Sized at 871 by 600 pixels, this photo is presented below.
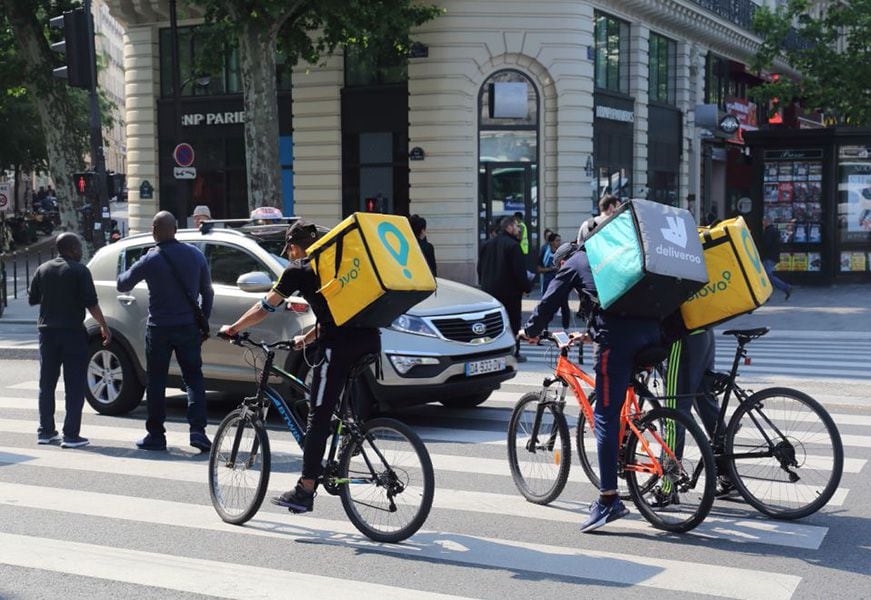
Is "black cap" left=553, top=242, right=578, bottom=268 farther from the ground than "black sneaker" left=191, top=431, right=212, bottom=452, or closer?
farther from the ground

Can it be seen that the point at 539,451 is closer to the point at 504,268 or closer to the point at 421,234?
the point at 504,268

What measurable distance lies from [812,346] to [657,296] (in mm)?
11261

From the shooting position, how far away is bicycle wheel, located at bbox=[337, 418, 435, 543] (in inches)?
253

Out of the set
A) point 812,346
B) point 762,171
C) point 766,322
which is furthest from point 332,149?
point 812,346

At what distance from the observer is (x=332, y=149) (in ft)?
95.6

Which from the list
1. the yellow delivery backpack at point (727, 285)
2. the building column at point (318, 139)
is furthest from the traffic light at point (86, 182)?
the yellow delivery backpack at point (727, 285)

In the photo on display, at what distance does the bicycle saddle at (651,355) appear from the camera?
6555 millimetres

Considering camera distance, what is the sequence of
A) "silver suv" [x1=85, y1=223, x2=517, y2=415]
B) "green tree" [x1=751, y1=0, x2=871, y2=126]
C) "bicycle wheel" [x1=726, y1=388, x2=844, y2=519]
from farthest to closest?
"green tree" [x1=751, y1=0, x2=871, y2=126], "silver suv" [x1=85, y1=223, x2=517, y2=415], "bicycle wheel" [x1=726, y1=388, x2=844, y2=519]

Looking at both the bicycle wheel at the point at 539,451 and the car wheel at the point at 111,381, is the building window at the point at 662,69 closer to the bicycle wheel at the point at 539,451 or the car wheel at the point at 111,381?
the car wheel at the point at 111,381

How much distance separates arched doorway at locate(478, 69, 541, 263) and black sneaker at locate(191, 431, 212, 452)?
18.7 meters

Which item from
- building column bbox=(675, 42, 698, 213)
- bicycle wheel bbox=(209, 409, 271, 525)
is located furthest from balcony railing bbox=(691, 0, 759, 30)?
bicycle wheel bbox=(209, 409, 271, 525)

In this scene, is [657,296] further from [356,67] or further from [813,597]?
[356,67]

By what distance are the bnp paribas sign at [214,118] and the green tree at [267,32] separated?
18.2 ft

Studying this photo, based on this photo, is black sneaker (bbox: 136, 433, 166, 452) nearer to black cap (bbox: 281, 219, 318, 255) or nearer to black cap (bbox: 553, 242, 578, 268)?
black cap (bbox: 281, 219, 318, 255)
